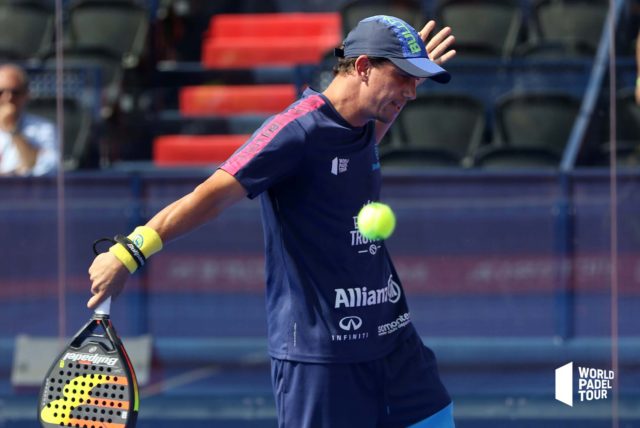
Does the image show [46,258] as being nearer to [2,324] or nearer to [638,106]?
[2,324]

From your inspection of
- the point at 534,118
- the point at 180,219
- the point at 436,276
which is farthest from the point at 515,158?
the point at 180,219

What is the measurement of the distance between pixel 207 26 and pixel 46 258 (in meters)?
3.48

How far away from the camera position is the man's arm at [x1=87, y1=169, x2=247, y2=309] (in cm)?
335

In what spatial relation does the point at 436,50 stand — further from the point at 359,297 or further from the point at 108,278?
the point at 108,278

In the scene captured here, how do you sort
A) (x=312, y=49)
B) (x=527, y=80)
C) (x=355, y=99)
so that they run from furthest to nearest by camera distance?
(x=312, y=49) → (x=527, y=80) → (x=355, y=99)

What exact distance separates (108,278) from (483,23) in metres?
5.05

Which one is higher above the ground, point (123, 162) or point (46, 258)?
point (123, 162)

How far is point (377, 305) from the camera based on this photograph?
3795mm

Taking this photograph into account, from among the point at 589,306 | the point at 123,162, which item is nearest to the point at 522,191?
the point at 589,306

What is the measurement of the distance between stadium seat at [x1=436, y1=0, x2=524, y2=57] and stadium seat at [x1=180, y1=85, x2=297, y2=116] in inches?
47.1

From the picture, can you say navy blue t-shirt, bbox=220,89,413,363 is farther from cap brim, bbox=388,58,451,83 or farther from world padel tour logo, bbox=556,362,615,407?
world padel tour logo, bbox=556,362,615,407

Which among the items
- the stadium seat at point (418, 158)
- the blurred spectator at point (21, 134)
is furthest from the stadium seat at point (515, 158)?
the blurred spectator at point (21, 134)

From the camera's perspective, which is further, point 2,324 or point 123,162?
point 123,162

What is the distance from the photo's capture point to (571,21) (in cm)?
721
